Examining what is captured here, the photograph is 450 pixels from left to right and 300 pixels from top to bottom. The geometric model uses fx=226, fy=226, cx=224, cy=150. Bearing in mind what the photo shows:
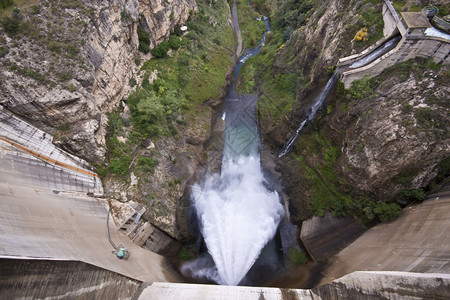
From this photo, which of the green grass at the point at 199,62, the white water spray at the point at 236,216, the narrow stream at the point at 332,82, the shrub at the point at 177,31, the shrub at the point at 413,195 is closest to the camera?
the shrub at the point at 413,195

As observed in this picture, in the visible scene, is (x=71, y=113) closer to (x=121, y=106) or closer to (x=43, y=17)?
(x=121, y=106)

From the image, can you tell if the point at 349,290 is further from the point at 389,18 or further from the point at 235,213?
the point at 389,18

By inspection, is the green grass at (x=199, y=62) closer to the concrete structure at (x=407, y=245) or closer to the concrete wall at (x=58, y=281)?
the concrete wall at (x=58, y=281)

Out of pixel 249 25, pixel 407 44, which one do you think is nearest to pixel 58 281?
pixel 407 44

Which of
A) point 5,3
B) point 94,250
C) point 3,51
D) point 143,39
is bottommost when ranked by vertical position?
point 94,250

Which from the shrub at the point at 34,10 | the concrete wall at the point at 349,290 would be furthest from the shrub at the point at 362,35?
the shrub at the point at 34,10

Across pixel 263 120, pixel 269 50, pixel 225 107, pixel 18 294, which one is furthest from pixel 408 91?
pixel 18 294
